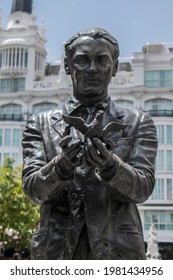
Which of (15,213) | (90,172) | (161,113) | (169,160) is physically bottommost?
(15,213)

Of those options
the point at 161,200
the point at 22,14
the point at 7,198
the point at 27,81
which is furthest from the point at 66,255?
the point at 22,14

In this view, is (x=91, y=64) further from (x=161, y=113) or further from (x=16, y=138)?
(x=16, y=138)

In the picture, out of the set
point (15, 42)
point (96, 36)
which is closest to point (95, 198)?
point (96, 36)

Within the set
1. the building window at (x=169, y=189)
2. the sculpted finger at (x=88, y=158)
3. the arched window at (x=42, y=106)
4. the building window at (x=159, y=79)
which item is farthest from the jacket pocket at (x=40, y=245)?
the arched window at (x=42, y=106)

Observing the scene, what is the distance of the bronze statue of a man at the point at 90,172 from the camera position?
2279mm

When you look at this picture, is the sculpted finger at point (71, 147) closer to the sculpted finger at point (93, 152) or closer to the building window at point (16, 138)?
the sculpted finger at point (93, 152)

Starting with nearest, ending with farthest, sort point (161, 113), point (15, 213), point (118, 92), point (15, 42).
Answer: point (15, 213) → point (161, 113) → point (118, 92) → point (15, 42)

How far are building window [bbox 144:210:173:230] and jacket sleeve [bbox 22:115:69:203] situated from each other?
40.6 meters

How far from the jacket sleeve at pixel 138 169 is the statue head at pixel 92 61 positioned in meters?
0.31

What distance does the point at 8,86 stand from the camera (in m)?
50.8

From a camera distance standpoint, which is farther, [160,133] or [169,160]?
[160,133]

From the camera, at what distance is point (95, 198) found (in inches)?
97.3

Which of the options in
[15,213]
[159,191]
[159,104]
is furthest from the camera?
[159,104]

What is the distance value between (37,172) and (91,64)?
64 cm
